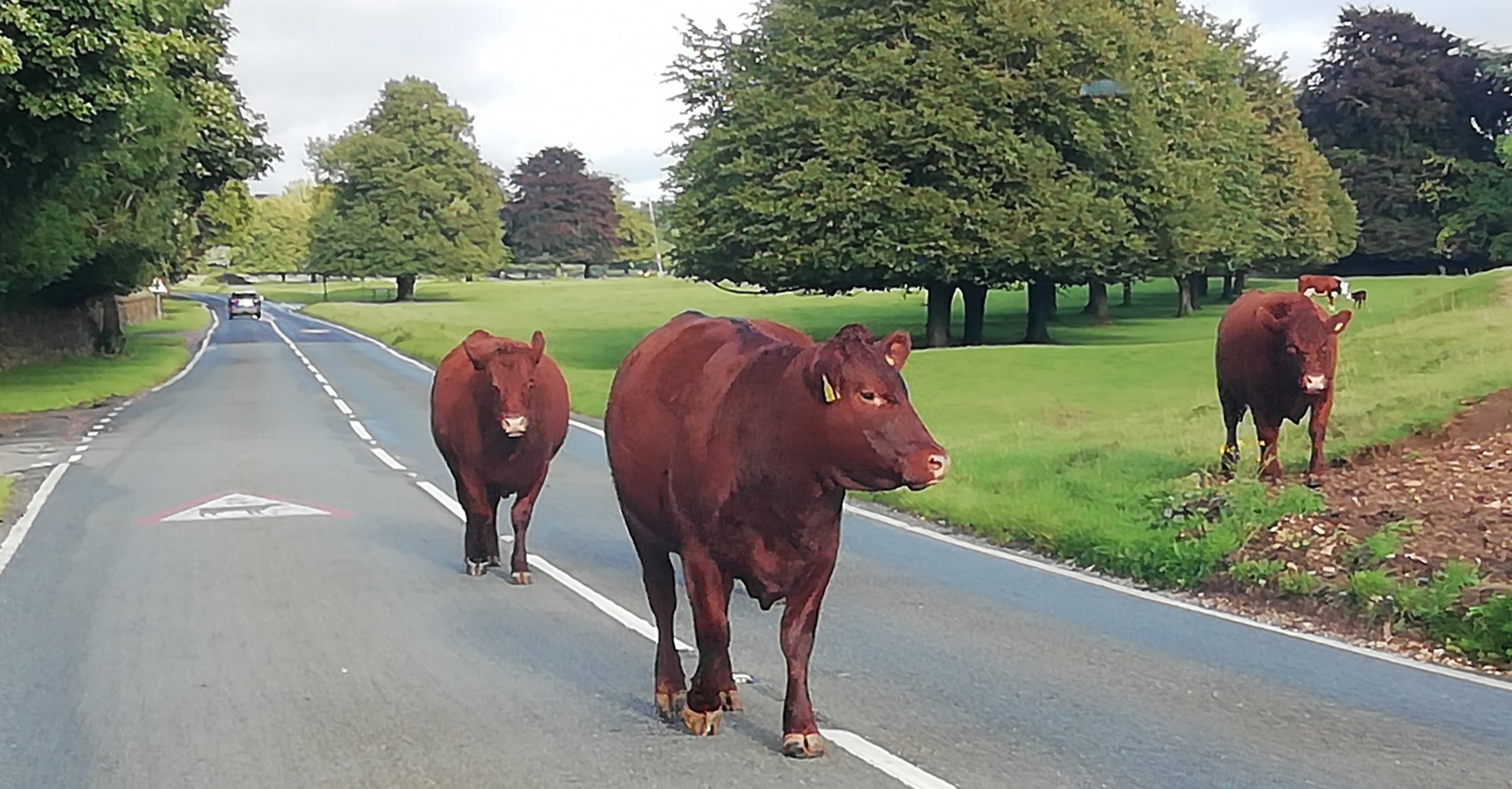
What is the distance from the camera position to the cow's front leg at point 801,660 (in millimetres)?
6559

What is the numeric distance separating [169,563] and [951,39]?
29.6m

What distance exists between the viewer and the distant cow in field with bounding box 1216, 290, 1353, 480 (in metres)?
13.9

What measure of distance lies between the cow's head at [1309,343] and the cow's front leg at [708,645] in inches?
323

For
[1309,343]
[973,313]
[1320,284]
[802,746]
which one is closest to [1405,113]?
[973,313]

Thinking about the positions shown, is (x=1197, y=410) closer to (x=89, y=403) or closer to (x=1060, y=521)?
(x=1060, y=521)

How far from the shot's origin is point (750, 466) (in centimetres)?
647

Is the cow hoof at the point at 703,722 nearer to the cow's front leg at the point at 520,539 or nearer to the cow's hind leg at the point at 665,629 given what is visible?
the cow's hind leg at the point at 665,629

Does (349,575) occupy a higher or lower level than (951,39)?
lower

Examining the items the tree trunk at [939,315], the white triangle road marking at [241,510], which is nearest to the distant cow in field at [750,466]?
the white triangle road marking at [241,510]

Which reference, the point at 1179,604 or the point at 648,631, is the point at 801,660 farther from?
the point at 1179,604

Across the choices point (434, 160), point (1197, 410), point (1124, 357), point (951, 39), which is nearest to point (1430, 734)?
point (1197, 410)

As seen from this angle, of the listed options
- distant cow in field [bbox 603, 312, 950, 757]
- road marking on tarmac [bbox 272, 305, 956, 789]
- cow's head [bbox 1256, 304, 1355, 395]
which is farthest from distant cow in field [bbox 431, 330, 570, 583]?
cow's head [bbox 1256, 304, 1355, 395]

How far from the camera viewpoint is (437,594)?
11172mm

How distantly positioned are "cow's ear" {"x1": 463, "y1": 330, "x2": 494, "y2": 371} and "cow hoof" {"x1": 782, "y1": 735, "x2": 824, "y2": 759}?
17.8 feet
